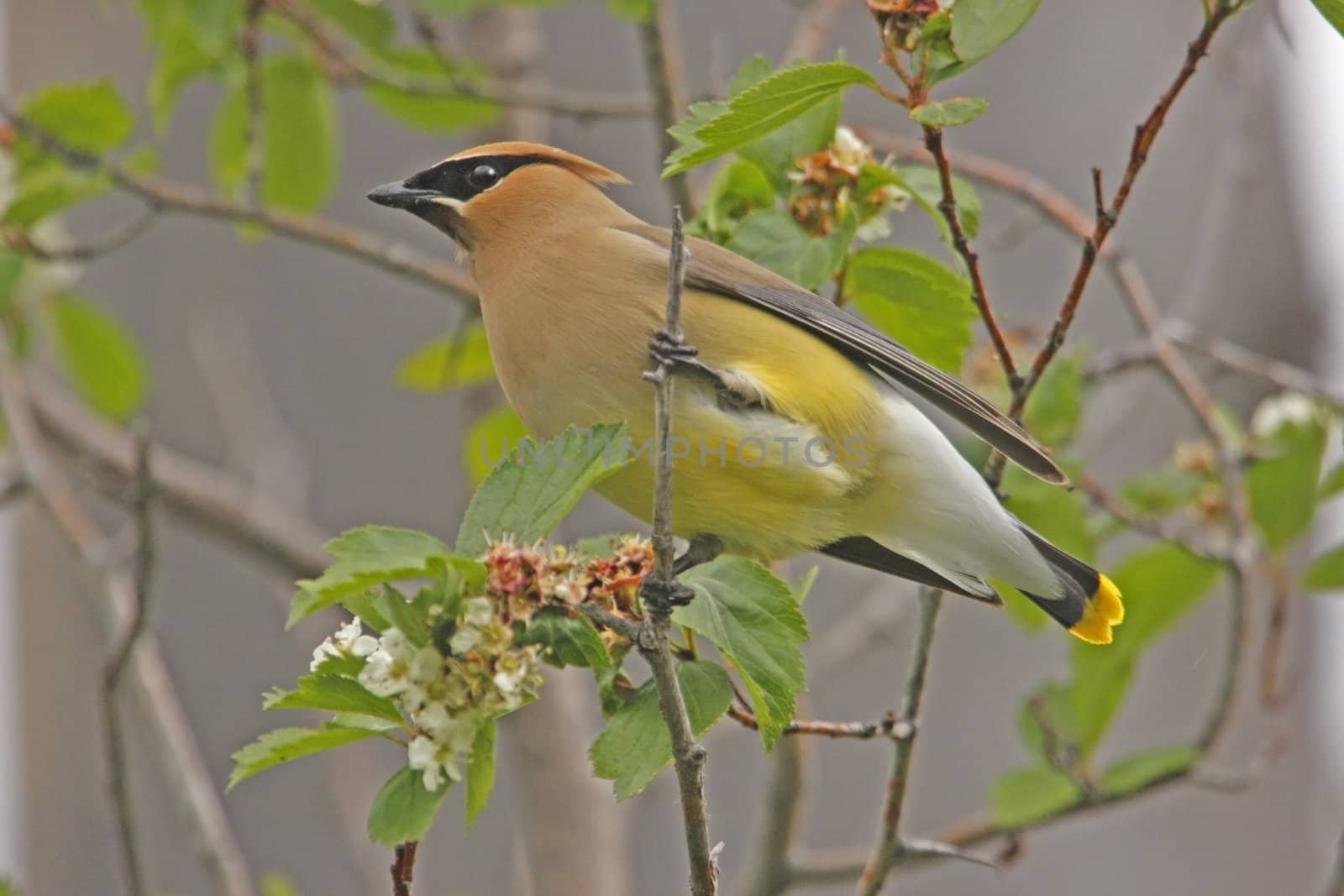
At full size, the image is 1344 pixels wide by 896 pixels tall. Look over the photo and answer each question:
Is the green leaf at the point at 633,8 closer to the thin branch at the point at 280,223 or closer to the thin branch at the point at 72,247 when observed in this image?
the thin branch at the point at 280,223

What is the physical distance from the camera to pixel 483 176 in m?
3.30

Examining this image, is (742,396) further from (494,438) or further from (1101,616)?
(494,438)

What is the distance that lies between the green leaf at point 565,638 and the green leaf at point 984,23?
913mm

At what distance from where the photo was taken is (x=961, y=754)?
221 inches

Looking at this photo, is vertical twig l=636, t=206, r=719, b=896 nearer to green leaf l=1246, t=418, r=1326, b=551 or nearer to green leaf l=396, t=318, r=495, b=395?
green leaf l=396, t=318, r=495, b=395

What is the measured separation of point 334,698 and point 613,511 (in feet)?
10.3

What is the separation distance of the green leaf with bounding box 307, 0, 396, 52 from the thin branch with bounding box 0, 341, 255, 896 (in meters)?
1.27

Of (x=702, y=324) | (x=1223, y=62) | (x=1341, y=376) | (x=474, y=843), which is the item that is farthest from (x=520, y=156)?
(x=1341, y=376)

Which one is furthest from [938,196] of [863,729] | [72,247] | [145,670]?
[72,247]

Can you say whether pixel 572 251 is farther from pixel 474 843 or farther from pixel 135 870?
pixel 474 843

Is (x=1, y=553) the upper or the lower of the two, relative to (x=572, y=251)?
lower

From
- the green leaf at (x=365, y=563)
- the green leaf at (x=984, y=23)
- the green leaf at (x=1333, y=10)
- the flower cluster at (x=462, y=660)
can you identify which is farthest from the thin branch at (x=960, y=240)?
the green leaf at (x=365, y=563)

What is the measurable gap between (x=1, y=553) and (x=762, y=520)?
4928 mm

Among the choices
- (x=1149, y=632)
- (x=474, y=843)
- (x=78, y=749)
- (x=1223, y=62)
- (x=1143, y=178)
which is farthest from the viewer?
(x=78, y=749)
